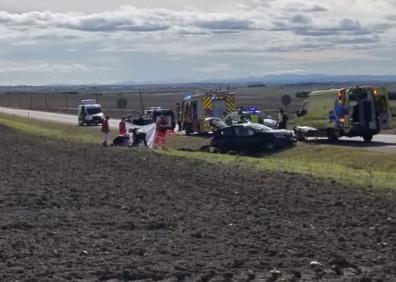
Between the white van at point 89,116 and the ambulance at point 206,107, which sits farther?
the white van at point 89,116

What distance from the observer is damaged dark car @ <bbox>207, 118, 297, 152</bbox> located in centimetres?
4291

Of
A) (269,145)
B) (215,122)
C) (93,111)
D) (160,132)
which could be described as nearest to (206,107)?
(215,122)

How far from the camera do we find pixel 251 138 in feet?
142

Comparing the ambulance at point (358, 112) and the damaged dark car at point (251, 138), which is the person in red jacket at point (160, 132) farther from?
the ambulance at point (358, 112)

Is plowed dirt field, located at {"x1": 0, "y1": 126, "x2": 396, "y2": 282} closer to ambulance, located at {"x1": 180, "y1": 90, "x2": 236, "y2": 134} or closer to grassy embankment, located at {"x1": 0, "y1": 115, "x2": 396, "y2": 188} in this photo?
grassy embankment, located at {"x1": 0, "y1": 115, "x2": 396, "y2": 188}

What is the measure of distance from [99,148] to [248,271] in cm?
3284

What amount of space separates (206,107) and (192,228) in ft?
136

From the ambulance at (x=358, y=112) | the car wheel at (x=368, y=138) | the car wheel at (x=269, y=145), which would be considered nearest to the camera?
the car wheel at (x=269, y=145)

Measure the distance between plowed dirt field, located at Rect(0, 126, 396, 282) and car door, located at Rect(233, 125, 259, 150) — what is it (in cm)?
1600

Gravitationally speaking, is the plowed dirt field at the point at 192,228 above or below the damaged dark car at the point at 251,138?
above

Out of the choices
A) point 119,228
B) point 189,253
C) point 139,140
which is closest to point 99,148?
point 139,140

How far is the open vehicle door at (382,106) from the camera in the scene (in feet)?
145

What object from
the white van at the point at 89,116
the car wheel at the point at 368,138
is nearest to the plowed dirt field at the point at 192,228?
the car wheel at the point at 368,138

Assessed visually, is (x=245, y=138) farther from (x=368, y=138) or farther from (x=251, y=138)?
(x=368, y=138)
